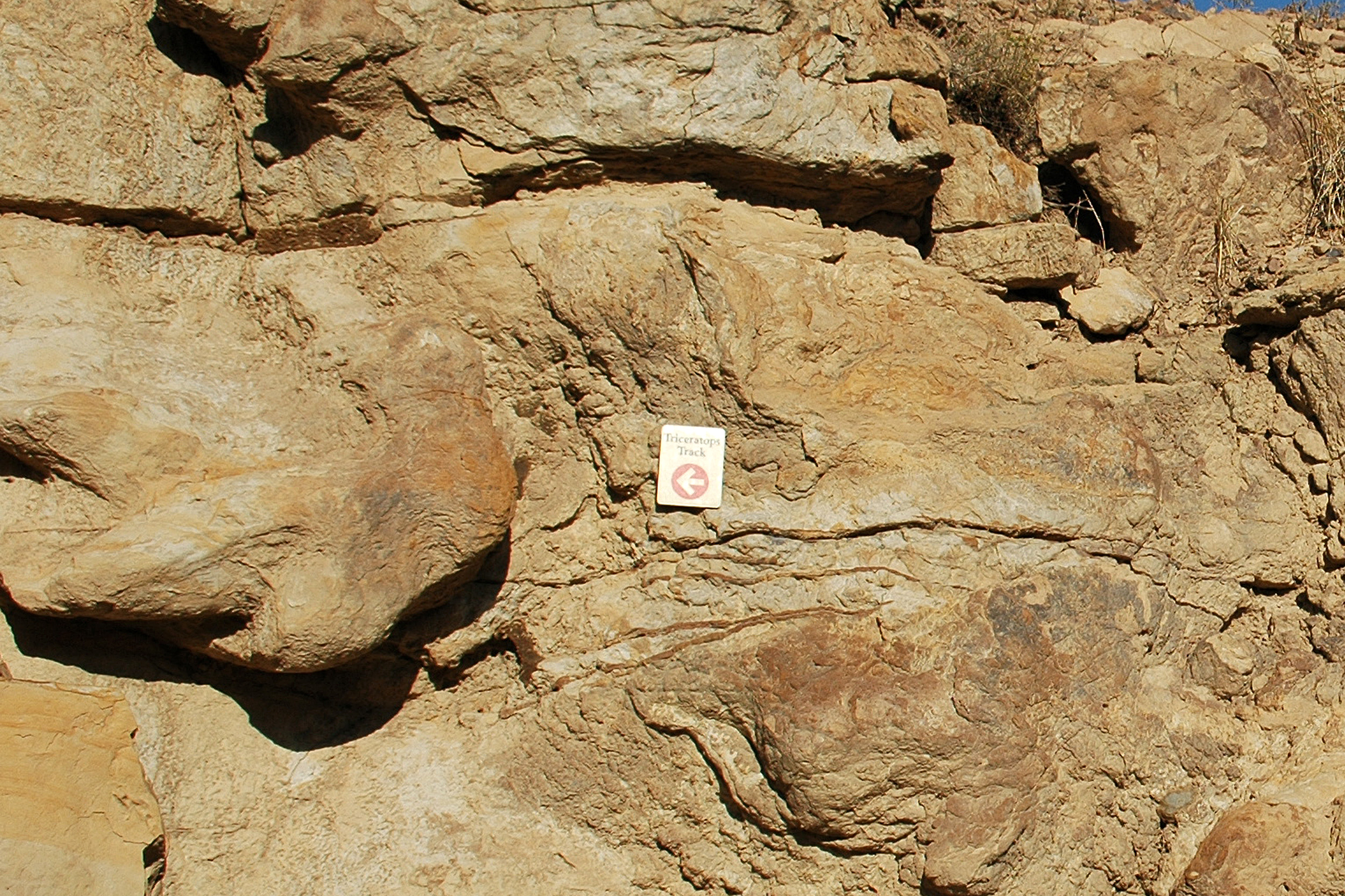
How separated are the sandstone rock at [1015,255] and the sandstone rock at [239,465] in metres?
1.57

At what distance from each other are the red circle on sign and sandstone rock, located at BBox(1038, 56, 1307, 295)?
1.73 m

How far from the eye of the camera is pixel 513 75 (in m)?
2.87

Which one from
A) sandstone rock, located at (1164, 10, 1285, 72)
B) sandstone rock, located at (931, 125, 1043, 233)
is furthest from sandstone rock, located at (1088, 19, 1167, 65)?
sandstone rock, located at (931, 125, 1043, 233)

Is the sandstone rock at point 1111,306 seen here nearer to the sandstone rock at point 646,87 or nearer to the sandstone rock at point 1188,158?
the sandstone rock at point 1188,158

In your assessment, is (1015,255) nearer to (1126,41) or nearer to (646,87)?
(1126,41)

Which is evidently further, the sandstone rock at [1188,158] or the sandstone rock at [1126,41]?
the sandstone rock at [1126,41]

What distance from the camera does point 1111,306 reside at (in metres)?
3.29

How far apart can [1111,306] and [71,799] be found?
316cm

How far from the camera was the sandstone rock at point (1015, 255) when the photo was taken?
3264 millimetres

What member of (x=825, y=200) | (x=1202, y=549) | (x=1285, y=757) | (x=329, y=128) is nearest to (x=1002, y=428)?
(x=1202, y=549)

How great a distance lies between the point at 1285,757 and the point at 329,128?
3.14 metres

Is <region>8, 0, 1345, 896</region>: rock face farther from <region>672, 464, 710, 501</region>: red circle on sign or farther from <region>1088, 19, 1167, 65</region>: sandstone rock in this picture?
<region>1088, 19, 1167, 65</region>: sandstone rock

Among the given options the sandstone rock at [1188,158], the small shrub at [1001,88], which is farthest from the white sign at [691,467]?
the sandstone rock at [1188,158]

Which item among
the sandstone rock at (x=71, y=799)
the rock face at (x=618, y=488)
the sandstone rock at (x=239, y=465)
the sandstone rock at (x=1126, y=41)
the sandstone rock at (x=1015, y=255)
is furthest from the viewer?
the sandstone rock at (x=1126, y=41)
